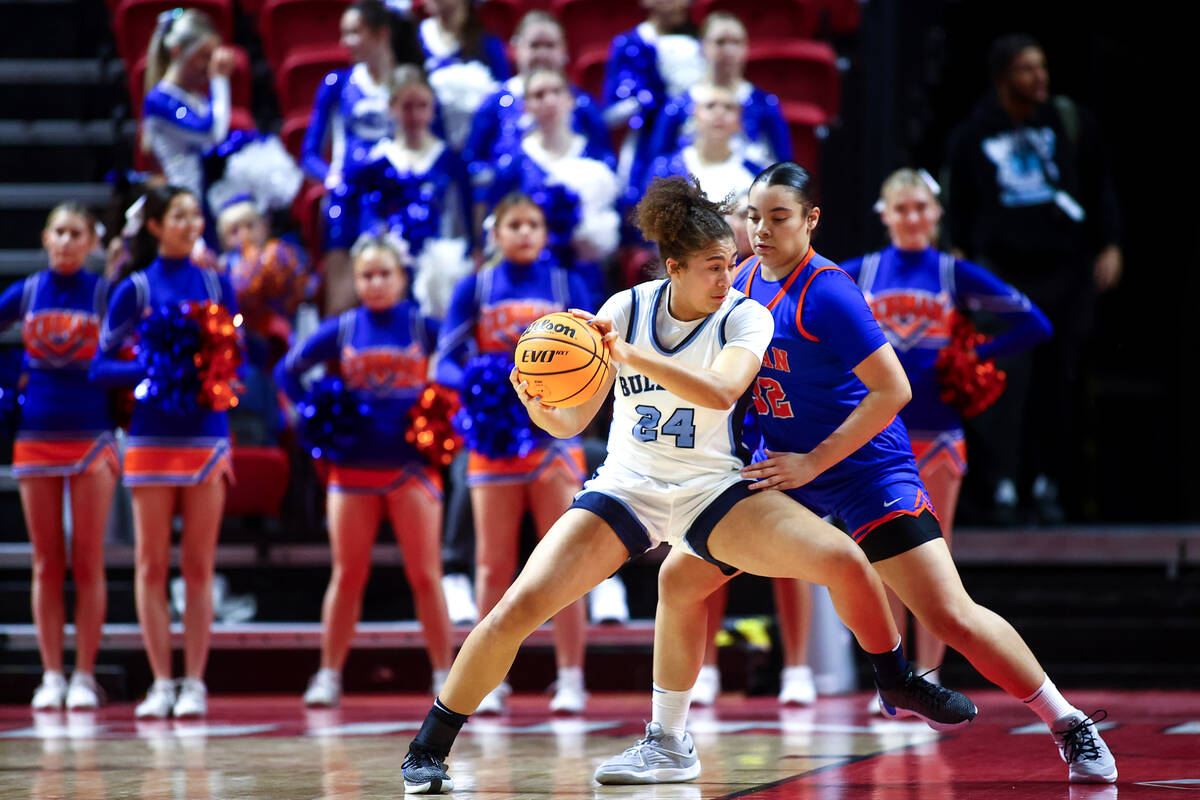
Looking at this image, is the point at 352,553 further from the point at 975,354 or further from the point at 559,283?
the point at 975,354

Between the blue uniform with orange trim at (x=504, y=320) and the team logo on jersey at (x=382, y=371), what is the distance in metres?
0.14

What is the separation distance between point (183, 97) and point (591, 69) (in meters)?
2.32

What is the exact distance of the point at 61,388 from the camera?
6238 mm

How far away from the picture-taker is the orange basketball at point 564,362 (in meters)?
3.64

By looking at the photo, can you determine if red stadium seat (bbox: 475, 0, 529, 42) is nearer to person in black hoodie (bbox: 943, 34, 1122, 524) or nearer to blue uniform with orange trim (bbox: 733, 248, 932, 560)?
person in black hoodie (bbox: 943, 34, 1122, 524)

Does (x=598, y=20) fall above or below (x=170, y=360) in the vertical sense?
above

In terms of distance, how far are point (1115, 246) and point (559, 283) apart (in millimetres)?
2936

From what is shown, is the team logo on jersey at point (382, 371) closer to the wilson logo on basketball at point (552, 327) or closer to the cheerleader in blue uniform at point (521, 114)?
the cheerleader in blue uniform at point (521, 114)

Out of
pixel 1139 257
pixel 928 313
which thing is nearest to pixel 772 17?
pixel 1139 257

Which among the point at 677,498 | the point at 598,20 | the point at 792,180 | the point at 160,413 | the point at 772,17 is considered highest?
the point at 598,20

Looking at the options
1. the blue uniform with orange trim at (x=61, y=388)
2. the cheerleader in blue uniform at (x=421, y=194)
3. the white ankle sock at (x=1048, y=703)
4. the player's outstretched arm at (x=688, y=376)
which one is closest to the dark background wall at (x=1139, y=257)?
the cheerleader in blue uniform at (x=421, y=194)

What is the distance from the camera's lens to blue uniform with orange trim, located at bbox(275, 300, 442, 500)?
606 cm

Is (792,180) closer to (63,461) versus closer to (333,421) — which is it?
(333,421)

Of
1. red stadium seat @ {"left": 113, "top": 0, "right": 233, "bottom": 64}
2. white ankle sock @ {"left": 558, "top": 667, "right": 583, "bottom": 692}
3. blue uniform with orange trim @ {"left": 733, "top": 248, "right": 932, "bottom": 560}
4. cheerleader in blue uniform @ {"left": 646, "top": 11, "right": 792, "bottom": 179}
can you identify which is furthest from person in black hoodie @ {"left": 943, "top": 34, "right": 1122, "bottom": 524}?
red stadium seat @ {"left": 113, "top": 0, "right": 233, "bottom": 64}
